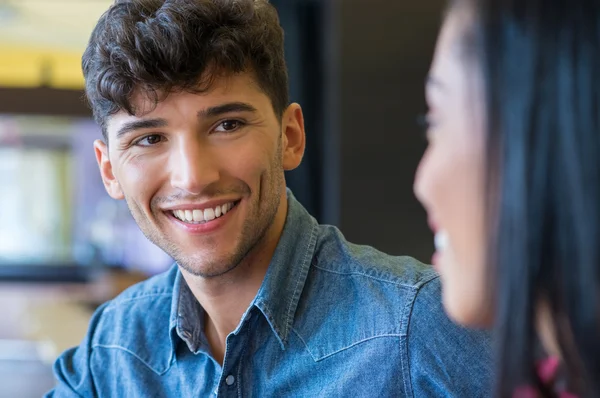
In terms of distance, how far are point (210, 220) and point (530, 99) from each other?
72 centimetres

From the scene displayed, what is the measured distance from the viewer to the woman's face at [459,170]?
28.8 inches

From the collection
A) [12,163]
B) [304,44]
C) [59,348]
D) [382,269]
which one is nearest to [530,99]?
[382,269]

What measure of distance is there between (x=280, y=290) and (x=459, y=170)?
2.06 feet

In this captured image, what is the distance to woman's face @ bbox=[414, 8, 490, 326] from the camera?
731 millimetres

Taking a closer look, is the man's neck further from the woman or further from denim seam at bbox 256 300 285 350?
the woman

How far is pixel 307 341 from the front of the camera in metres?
1.28

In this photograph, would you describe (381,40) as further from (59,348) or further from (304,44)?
(59,348)

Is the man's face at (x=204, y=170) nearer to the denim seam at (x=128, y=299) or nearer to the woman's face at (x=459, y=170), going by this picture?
the denim seam at (x=128, y=299)

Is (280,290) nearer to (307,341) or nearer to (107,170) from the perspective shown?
(307,341)

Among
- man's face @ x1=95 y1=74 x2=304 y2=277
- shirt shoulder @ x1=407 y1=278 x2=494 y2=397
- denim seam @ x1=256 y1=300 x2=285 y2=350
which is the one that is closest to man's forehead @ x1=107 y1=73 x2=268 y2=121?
man's face @ x1=95 y1=74 x2=304 y2=277

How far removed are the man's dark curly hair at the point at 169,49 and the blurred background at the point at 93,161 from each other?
1863mm

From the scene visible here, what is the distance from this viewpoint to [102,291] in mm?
5598

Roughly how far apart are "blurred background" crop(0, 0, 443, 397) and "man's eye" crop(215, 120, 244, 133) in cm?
191

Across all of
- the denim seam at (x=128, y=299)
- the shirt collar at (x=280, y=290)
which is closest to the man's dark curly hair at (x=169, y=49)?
the shirt collar at (x=280, y=290)
